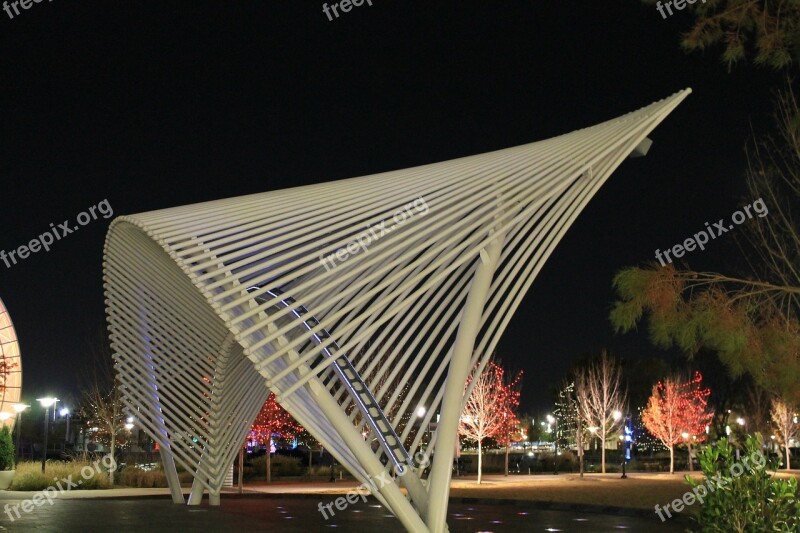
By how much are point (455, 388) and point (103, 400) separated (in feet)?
76.8

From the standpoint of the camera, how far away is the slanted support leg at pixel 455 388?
1077 cm

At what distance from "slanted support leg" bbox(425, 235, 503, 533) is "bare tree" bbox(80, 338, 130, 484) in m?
20.7

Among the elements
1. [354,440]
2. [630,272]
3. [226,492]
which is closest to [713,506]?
[630,272]

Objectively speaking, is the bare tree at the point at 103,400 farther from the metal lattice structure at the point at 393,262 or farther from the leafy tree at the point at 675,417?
the leafy tree at the point at 675,417

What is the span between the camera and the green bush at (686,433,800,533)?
24.7 ft

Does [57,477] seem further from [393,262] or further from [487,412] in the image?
[393,262]

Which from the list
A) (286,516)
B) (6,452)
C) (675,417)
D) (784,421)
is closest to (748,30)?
(286,516)

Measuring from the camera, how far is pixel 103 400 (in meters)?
31.3

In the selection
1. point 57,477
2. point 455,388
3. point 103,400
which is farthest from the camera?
point 103,400

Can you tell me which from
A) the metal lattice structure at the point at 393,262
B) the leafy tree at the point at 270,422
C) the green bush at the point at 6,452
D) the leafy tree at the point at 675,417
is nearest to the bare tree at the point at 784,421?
the leafy tree at the point at 675,417

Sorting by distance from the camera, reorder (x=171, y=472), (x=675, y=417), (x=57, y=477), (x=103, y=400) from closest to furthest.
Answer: (x=171, y=472) → (x=57, y=477) → (x=103, y=400) → (x=675, y=417)

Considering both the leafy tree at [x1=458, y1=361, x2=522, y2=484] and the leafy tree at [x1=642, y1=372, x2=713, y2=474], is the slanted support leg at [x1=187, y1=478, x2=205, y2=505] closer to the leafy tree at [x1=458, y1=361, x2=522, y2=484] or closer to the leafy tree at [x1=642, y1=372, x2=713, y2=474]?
the leafy tree at [x1=458, y1=361, x2=522, y2=484]

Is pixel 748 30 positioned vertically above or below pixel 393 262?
above

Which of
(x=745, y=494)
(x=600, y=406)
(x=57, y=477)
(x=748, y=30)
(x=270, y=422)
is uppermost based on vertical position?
(x=748, y=30)
